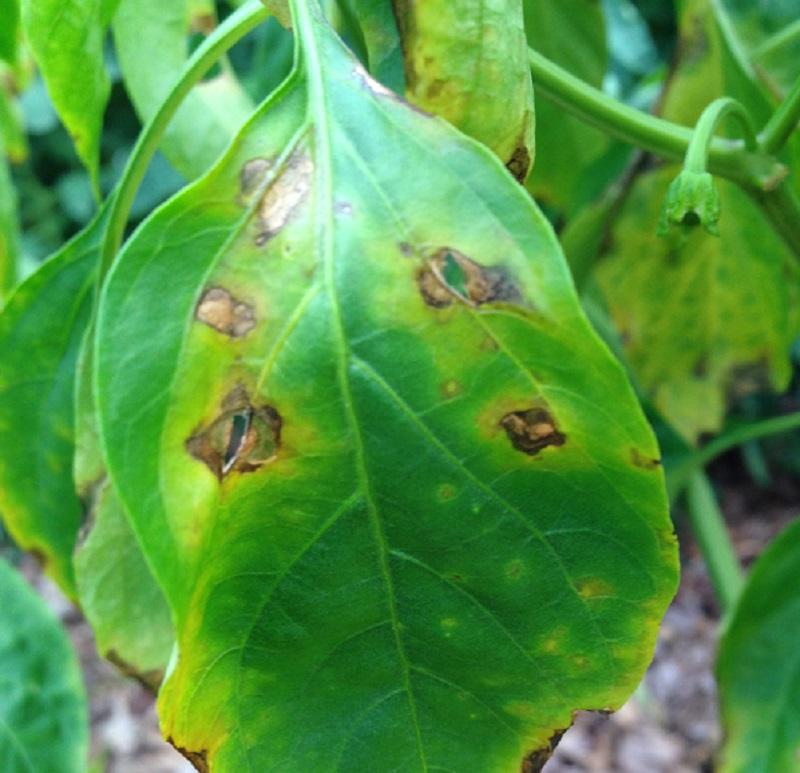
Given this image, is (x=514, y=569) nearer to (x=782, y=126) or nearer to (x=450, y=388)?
(x=450, y=388)

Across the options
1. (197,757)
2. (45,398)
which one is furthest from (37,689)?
(197,757)

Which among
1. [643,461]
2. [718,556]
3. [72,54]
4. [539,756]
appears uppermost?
[72,54]

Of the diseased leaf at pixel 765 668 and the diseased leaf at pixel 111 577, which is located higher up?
the diseased leaf at pixel 111 577

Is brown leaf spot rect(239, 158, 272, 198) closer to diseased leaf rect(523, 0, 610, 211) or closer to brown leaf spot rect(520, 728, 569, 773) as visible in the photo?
brown leaf spot rect(520, 728, 569, 773)

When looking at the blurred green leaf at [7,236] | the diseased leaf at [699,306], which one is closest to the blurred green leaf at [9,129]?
the blurred green leaf at [7,236]

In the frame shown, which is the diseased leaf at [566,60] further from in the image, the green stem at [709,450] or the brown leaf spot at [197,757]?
the brown leaf spot at [197,757]
